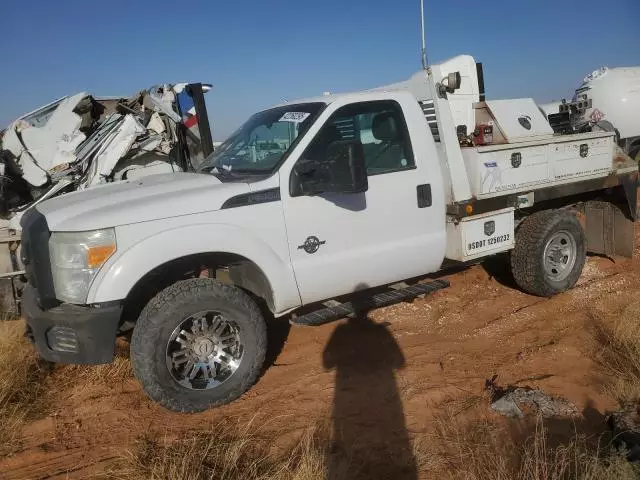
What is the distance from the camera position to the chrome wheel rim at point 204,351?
366 centimetres

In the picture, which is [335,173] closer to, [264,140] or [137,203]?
[264,140]

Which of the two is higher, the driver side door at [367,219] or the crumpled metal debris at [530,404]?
the driver side door at [367,219]

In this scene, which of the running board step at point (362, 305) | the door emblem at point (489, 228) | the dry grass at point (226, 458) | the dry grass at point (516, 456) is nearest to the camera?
the dry grass at point (516, 456)

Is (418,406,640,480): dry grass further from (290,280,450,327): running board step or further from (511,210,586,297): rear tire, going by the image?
(511,210,586,297): rear tire

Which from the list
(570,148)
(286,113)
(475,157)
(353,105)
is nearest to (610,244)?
(570,148)

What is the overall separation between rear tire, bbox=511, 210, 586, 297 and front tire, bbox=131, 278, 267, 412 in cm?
293

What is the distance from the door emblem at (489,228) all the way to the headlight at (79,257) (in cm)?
324

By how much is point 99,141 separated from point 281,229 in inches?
175

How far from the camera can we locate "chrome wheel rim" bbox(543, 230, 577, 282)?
18.0 ft

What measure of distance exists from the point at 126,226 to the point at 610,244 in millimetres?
5501

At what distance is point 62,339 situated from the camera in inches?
136

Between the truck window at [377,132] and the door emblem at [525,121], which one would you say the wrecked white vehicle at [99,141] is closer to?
the truck window at [377,132]

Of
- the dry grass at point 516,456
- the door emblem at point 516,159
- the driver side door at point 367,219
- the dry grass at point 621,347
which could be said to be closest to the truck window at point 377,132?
the driver side door at point 367,219

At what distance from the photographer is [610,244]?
20.5ft
